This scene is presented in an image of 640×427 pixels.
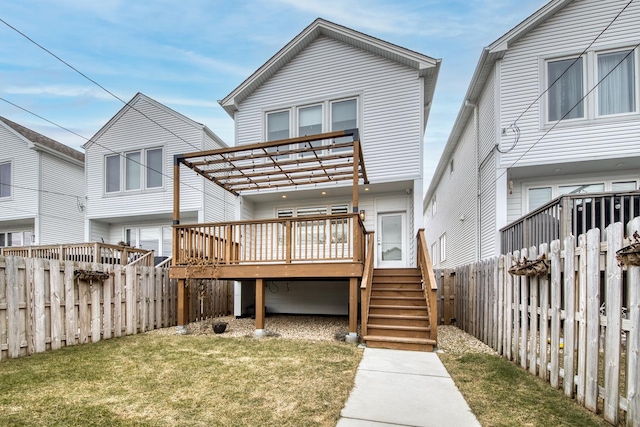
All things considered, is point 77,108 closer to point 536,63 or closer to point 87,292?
point 87,292

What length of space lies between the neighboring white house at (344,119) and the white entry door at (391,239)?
30mm

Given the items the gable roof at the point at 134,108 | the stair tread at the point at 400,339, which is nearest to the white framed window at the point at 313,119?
the gable roof at the point at 134,108

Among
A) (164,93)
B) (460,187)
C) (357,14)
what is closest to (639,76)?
(460,187)

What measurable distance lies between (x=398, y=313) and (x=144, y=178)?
1088 cm

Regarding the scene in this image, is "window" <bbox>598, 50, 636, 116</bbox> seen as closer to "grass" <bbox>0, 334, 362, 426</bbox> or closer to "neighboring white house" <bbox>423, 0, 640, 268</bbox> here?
"neighboring white house" <bbox>423, 0, 640, 268</bbox>

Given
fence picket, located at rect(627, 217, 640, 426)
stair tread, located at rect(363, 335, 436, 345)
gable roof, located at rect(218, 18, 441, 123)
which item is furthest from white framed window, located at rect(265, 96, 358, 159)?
fence picket, located at rect(627, 217, 640, 426)

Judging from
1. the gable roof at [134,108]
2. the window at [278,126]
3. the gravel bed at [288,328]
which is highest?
the gable roof at [134,108]

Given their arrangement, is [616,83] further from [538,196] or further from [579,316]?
[579,316]

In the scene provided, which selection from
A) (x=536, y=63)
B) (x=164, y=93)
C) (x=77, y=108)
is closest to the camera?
(x=536, y=63)

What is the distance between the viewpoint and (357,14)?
12.5 m

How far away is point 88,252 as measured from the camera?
9.89 meters

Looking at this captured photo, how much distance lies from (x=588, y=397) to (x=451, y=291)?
18.3 ft

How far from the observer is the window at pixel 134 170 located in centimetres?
1251

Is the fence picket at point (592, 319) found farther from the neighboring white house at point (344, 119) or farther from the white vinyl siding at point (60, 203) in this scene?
the white vinyl siding at point (60, 203)
